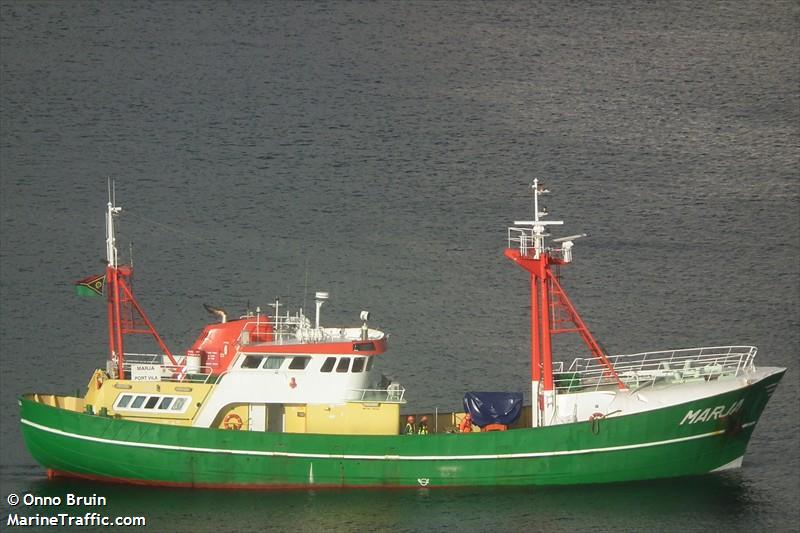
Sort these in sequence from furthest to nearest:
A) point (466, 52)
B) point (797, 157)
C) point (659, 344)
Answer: point (466, 52)
point (797, 157)
point (659, 344)

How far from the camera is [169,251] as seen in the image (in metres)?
68.0

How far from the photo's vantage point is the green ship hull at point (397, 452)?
144 feet

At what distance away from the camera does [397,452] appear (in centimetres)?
4384

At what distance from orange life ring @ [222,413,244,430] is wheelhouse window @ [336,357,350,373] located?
337 centimetres

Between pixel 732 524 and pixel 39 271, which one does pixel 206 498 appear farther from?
pixel 39 271

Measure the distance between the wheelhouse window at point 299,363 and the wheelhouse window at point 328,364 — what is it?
495mm

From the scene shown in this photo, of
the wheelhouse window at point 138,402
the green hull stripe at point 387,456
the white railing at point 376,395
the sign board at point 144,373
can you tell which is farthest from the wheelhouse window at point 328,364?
the wheelhouse window at point 138,402

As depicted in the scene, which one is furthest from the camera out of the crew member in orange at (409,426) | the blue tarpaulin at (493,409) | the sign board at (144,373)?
the crew member in orange at (409,426)

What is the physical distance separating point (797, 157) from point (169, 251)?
3610 cm

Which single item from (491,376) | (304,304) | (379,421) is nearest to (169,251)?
(304,304)

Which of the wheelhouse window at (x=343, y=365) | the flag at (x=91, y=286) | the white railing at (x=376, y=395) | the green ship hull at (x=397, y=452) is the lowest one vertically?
the green ship hull at (x=397, y=452)

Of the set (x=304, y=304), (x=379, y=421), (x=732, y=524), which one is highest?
(x=304, y=304)

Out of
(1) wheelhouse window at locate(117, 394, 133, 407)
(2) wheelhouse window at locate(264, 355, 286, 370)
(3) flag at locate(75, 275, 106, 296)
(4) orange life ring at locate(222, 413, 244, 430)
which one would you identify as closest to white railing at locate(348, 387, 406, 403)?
(2) wheelhouse window at locate(264, 355, 286, 370)

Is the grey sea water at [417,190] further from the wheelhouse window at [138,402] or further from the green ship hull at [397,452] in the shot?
the wheelhouse window at [138,402]
